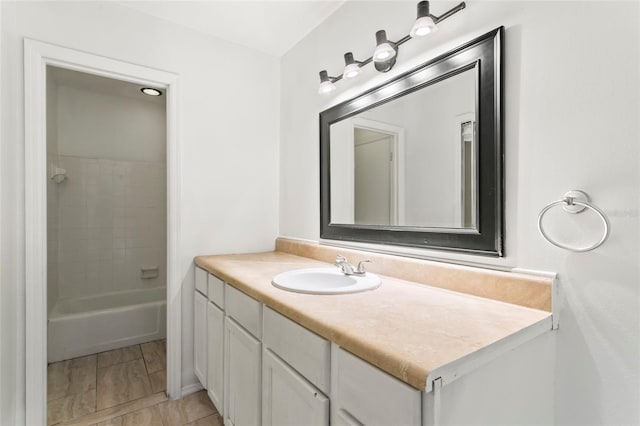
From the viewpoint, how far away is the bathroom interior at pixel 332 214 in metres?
0.82

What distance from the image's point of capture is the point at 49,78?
2.45 m

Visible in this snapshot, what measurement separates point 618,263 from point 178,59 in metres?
2.27

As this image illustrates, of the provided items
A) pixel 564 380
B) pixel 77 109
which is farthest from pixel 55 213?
pixel 564 380

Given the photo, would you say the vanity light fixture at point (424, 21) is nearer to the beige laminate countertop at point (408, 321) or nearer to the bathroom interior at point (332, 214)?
the bathroom interior at point (332, 214)

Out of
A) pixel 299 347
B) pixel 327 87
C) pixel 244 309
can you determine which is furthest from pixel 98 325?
pixel 327 87

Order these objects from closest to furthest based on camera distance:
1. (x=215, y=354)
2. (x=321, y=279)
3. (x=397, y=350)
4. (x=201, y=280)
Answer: (x=397, y=350) → (x=321, y=279) → (x=215, y=354) → (x=201, y=280)

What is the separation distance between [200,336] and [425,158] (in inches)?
62.5

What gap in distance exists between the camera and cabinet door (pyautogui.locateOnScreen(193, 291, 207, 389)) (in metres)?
1.77

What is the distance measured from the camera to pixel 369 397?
71 cm

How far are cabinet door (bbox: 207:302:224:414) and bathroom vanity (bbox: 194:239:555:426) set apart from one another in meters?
0.10

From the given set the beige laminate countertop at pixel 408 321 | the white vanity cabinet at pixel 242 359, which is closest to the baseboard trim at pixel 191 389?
the white vanity cabinet at pixel 242 359

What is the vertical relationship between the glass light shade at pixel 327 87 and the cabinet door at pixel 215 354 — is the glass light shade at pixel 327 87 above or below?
above

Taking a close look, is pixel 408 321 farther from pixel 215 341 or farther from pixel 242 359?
pixel 215 341

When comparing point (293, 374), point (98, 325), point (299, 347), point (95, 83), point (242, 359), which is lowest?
point (98, 325)
